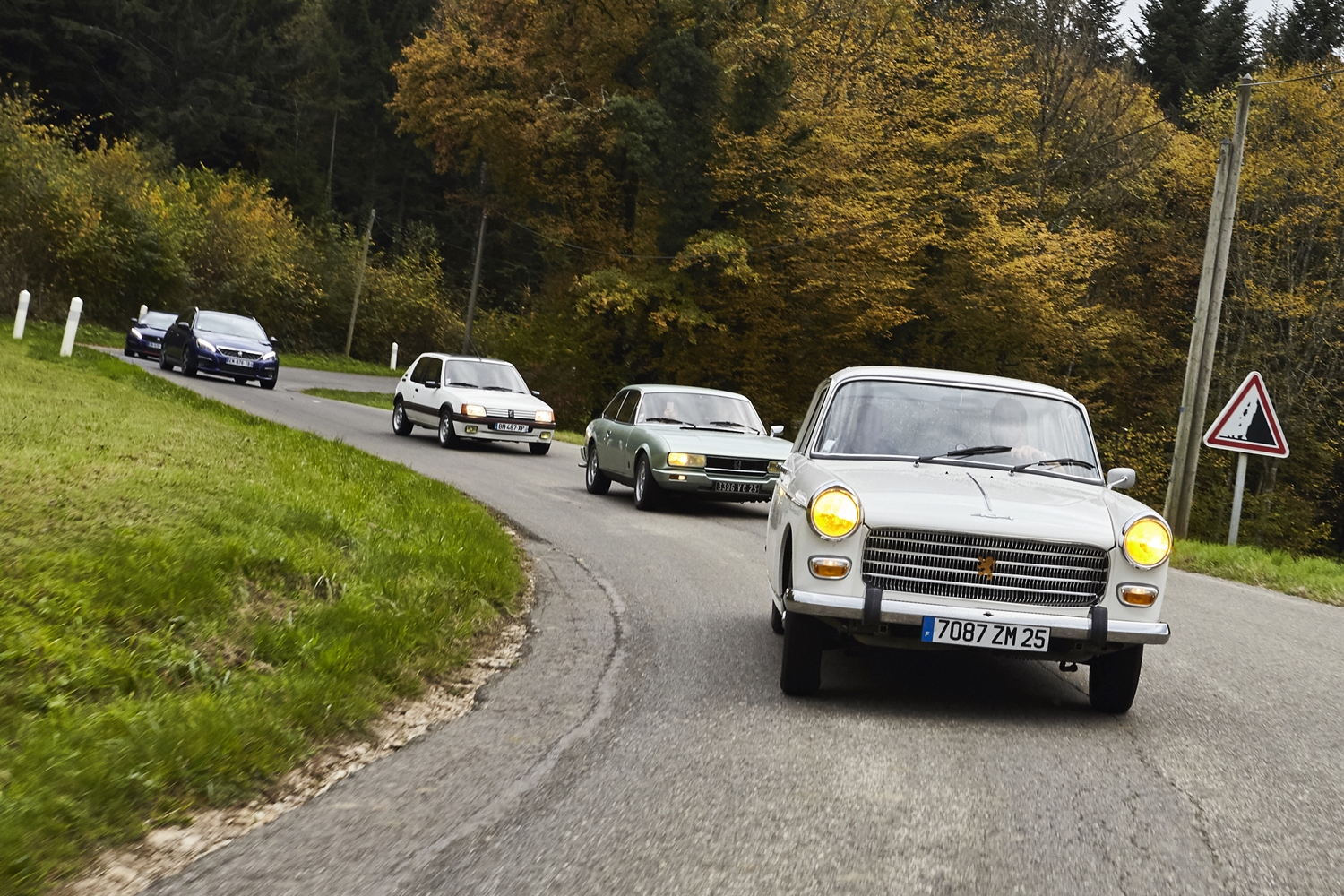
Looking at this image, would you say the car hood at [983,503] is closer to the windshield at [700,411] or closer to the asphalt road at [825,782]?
the asphalt road at [825,782]

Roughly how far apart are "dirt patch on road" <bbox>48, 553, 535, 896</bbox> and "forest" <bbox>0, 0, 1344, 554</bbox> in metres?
30.3

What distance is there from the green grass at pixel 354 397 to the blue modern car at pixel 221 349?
7.08ft

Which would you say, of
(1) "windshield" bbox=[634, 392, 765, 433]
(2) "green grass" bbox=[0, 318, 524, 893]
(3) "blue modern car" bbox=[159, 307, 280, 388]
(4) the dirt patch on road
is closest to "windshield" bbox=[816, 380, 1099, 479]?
(4) the dirt patch on road

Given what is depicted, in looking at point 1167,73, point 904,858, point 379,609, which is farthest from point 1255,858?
point 1167,73

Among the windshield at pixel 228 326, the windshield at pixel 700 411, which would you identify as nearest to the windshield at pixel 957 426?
the windshield at pixel 700 411

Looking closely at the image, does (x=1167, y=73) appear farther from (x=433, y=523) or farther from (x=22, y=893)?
(x=22, y=893)

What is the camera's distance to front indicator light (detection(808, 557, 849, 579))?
20.6 feet

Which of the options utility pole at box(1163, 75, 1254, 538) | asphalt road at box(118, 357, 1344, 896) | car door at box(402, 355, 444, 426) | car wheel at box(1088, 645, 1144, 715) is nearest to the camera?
asphalt road at box(118, 357, 1344, 896)

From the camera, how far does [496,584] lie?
29.3 feet

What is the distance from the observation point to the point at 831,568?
6281 mm

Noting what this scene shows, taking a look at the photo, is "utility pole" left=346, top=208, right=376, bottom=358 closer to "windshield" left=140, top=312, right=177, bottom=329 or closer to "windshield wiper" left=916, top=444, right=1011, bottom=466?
"windshield" left=140, top=312, right=177, bottom=329

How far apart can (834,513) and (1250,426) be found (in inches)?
452

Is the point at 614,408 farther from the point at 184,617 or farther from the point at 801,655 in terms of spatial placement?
the point at 184,617

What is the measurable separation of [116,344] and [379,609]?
1532 inches
